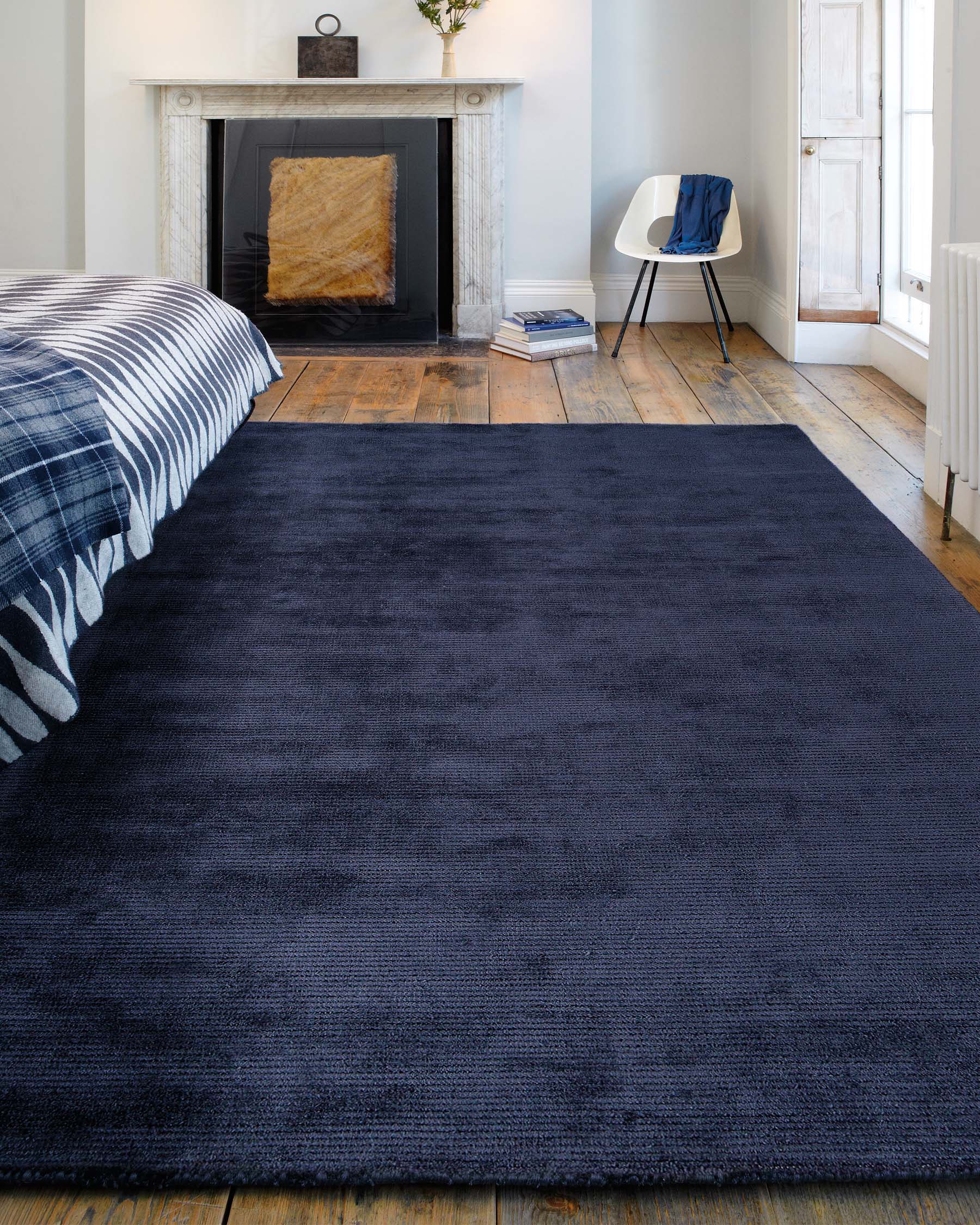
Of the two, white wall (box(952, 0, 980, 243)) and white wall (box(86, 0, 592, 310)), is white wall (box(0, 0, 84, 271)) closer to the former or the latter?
white wall (box(86, 0, 592, 310))

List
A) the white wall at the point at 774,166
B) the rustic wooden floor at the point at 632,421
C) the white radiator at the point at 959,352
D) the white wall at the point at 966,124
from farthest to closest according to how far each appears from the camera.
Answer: the white wall at the point at 774,166, the white wall at the point at 966,124, the white radiator at the point at 959,352, the rustic wooden floor at the point at 632,421

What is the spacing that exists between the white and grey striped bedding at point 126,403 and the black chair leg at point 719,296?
7.21 feet

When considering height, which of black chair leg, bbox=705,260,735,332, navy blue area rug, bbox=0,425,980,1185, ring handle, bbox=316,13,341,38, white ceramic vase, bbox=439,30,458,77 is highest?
ring handle, bbox=316,13,341,38

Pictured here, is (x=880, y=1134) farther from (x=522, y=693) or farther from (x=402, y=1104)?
(x=522, y=693)

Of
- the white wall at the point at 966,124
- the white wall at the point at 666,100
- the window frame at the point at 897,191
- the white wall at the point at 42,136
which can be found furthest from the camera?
the white wall at the point at 666,100

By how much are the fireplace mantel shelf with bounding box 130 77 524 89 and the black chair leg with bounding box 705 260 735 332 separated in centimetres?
109

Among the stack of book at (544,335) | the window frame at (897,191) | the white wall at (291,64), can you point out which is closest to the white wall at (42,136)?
the white wall at (291,64)

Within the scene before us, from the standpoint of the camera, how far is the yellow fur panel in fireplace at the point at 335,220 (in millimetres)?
4754

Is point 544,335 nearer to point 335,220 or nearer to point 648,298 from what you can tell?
point 648,298

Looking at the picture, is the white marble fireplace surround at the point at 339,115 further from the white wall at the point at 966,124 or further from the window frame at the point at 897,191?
the white wall at the point at 966,124

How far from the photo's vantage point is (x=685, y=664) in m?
1.88

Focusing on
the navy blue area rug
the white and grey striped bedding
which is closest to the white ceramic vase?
the white and grey striped bedding

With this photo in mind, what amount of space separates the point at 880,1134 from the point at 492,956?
1.33ft

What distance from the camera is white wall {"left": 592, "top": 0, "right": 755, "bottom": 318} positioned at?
5.03 m
